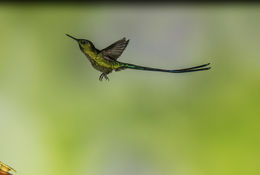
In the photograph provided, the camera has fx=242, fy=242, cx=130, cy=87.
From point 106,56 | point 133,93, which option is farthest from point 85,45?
point 133,93

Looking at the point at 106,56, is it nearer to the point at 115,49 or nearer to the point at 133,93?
the point at 115,49

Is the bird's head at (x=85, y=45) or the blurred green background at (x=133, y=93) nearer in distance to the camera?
the blurred green background at (x=133, y=93)

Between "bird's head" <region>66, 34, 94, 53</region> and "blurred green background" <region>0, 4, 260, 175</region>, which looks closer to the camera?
"blurred green background" <region>0, 4, 260, 175</region>

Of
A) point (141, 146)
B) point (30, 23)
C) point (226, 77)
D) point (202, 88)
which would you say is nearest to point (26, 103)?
point (30, 23)

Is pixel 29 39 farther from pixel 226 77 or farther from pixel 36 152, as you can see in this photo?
pixel 226 77
